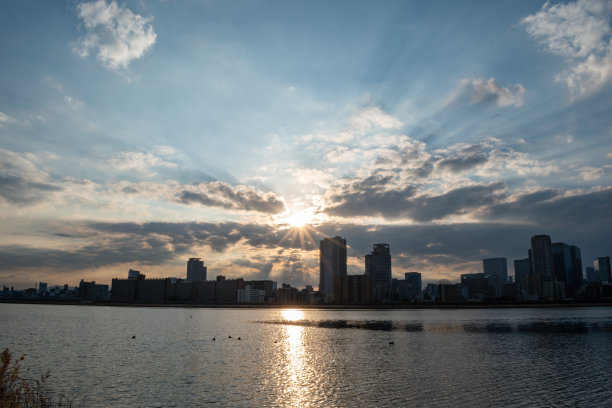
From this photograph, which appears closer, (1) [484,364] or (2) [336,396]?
(2) [336,396]

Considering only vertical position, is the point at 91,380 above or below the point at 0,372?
below

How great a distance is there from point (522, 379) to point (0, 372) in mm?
53188

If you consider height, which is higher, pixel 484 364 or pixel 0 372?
pixel 0 372

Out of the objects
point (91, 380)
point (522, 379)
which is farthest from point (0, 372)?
point (522, 379)

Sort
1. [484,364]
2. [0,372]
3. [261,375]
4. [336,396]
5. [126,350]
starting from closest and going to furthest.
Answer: [0,372]
[336,396]
[261,375]
[484,364]
[126,350]

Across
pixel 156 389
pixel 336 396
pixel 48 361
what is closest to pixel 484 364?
pixel 336 396

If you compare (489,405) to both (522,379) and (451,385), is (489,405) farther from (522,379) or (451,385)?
(522,379)

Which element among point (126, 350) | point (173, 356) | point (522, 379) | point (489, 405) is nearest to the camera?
point (489, 405)

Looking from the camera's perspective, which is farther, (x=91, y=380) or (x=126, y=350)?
(x=126, y=350)

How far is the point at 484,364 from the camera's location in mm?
60156

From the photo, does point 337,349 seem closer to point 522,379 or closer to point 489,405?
point 522,379

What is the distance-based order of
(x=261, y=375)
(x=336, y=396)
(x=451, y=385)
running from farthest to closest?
(x=261, y=375)
(x=451, y=385)
(x=336, y=396)

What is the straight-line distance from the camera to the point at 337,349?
81875mm

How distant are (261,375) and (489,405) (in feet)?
92.9
